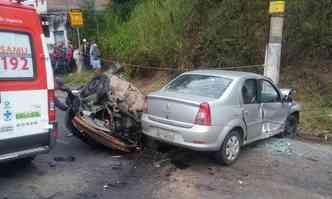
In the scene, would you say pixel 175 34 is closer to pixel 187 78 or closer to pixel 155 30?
pixel 155 30

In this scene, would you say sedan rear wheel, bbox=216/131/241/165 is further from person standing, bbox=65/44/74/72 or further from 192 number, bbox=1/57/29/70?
person standing, bbox=65/44/74/72

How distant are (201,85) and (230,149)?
118 cm

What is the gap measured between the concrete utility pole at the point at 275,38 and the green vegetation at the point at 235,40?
1.46 meters

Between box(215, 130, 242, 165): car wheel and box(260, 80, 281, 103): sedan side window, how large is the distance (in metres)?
1.05

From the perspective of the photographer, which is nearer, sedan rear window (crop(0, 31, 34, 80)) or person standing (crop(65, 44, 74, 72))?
sedan rear window (crop(0, 31, 34, 80))

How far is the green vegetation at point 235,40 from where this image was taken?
11.4 meters

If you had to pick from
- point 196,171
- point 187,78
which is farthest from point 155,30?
point 196,171

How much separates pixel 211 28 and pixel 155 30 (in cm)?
288

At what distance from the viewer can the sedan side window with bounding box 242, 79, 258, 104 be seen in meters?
6.31

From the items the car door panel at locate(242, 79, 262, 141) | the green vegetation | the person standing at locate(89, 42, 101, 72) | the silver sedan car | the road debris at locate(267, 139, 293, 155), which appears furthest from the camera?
the person standing at locate(89, 42, 101, 72)

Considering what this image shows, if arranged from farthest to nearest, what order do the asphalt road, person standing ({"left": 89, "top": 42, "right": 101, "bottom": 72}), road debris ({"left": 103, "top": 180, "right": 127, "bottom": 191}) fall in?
person standing ({"left": 89, "top": 42, "right": 101, "bottom": 72})
road debris ({"left": 103, "top": 180, "right": 127, "bottom": 191})
the asphalt road

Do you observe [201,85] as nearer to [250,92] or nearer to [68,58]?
[250,92]

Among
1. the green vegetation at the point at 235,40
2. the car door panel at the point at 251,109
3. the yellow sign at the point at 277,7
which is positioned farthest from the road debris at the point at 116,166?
the yellow sign at the point at 277,7

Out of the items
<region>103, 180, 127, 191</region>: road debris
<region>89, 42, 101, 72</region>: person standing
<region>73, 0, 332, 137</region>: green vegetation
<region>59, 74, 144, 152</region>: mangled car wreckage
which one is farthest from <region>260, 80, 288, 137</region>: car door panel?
<region>89, 42, 101, 72</region>: person standing
